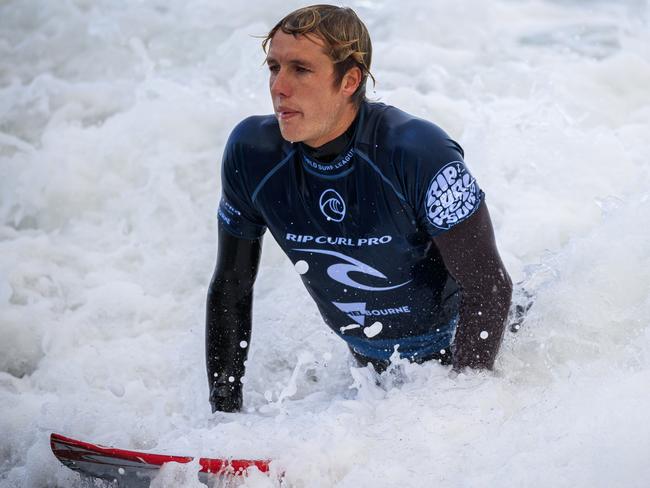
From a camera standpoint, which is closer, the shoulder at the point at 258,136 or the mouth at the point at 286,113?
the mouth at the point at 286,113

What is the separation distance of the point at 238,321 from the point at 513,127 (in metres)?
3.32

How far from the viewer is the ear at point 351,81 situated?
2.57m

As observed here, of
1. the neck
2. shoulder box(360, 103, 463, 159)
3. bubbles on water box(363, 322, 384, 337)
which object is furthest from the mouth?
bubbles on water box(363, 322, 384, 337)

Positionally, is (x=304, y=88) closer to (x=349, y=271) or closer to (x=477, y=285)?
(x=349, y=271)

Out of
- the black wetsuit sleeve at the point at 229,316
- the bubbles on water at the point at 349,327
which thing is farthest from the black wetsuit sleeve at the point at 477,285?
the black wetsuit sleeve at the point at 229,316

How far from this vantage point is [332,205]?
8.80 ft

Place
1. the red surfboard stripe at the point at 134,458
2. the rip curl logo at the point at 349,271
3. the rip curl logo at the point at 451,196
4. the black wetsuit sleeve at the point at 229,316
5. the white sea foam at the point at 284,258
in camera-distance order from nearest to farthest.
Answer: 1. the rip curl logo at the point at 451,196
2. the red surfboard stripe at the point at 134,458
3. the white sea foam at the point at 284,258
4. the rip curl logo at the point at 349,271
5. the black wetsuit sleeve at the point at 229,316

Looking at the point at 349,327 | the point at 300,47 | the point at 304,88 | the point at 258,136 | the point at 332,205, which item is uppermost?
the point at 300,47

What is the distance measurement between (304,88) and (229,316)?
93 cm

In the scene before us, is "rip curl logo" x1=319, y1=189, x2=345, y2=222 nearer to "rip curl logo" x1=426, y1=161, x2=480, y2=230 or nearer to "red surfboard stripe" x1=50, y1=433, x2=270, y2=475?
"rip curl logo" x1=426, y1=161, x2=480, y2=230

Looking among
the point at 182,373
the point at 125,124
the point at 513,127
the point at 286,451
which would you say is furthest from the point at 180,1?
the point at 286,451

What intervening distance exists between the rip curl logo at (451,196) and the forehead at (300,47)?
19.8 inches

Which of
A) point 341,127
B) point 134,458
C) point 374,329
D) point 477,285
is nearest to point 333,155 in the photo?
point 341,127

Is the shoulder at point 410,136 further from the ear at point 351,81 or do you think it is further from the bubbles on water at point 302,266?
the bubbles on water at point 302,266
